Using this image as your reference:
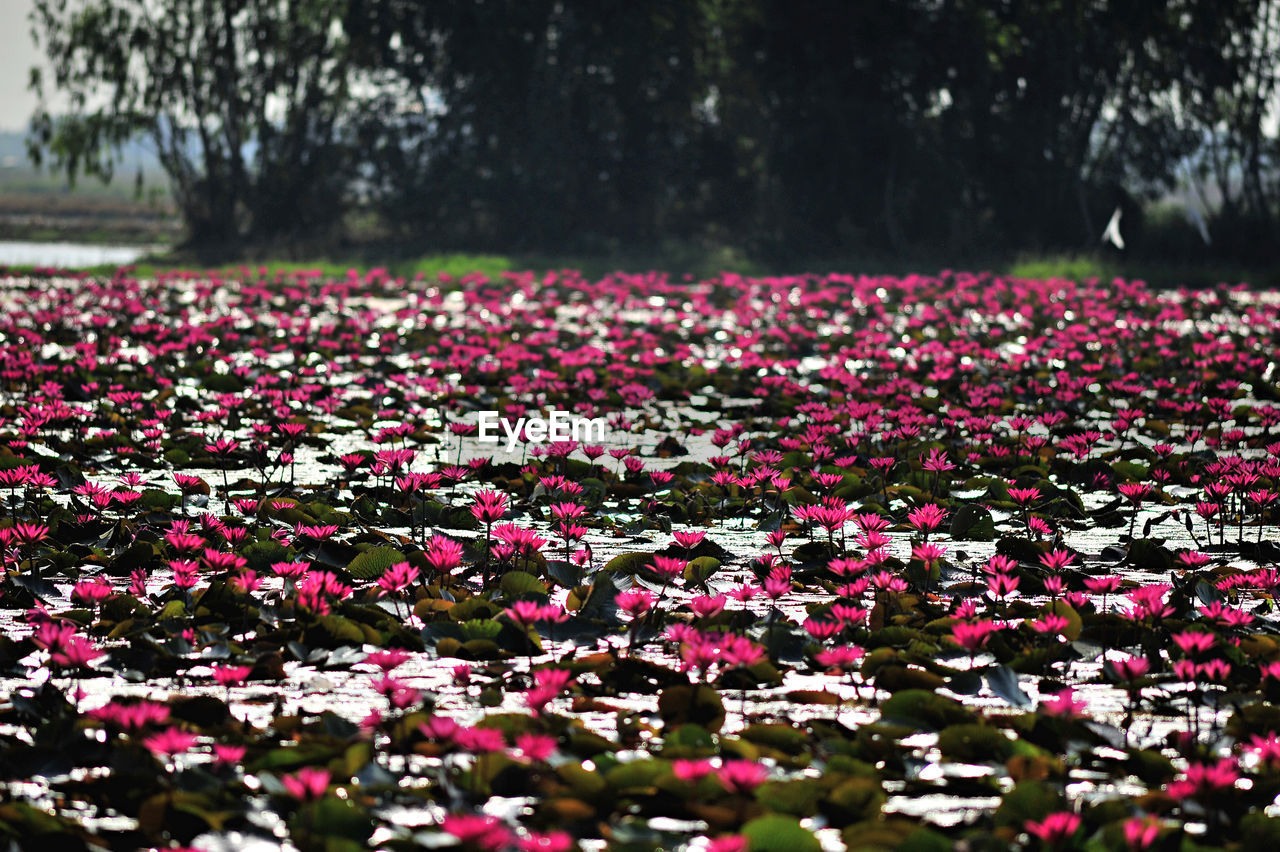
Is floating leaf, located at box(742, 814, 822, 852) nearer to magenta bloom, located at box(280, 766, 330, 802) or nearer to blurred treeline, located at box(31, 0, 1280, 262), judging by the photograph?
magenta bloom, located at box(280, 766, 330, 802)

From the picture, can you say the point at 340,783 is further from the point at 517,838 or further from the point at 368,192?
the point at 368,192

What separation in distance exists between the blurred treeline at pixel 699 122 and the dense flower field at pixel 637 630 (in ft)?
61.1

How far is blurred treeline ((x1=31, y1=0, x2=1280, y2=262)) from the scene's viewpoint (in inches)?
995

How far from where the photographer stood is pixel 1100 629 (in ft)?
11.1

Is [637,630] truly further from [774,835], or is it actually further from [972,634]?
[774,835]

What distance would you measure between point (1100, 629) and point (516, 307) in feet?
45.9

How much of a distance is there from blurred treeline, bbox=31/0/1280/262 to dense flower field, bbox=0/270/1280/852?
18.6m

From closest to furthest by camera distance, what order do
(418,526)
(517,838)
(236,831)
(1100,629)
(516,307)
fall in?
(517,838) < (236,831) < (1100,629) < (418,526) < (516,307)

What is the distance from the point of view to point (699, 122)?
29516mm

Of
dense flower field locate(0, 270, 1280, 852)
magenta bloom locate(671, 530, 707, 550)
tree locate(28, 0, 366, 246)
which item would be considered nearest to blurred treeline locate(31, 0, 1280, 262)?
tree locate(28, 0, 366, 246)

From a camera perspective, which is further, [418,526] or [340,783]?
[418,526]

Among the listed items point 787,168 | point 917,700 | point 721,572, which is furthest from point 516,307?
point 917,700

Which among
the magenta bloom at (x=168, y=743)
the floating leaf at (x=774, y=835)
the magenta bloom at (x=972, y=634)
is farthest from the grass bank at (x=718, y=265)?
the magenta bloom at (x=168, y=743)

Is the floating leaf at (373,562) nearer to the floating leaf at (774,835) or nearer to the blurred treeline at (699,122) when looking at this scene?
the floating leaf at (774,835)
